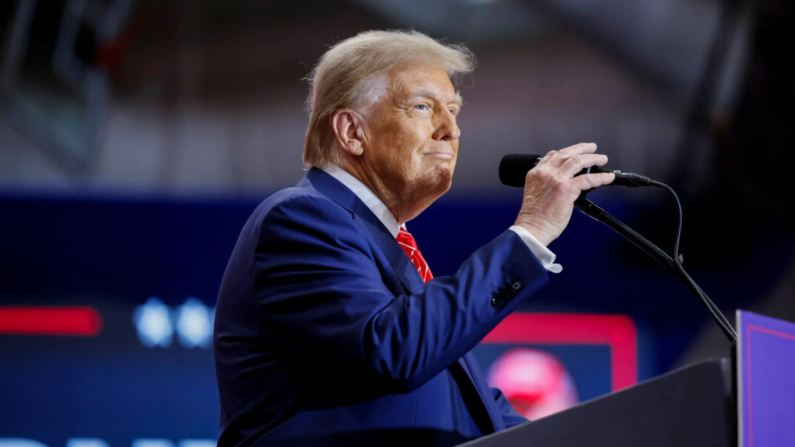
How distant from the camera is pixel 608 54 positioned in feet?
10.1

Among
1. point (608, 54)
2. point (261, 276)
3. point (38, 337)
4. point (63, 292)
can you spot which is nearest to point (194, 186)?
point (63, 292)

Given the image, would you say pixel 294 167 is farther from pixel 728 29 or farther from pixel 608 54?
pixel 728 29

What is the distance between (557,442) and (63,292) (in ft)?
8.32

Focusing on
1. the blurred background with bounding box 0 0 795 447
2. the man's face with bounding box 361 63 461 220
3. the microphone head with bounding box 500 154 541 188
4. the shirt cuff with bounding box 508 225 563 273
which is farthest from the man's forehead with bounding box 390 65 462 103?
the blurred background with bounding box 0 0 795 447

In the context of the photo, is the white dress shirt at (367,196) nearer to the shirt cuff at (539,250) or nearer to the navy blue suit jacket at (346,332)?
the navy blue suit jacket at (346,332)

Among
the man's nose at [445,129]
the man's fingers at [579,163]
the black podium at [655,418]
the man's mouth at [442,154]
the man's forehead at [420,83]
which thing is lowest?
the black podium at [655,418]

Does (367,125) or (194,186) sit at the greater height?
(367,125)

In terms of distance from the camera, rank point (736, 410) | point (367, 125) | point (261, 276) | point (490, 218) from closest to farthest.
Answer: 1. point (736, 410)
2. point (261, 276)
3. point (367, 125)
4. point (490, 218)

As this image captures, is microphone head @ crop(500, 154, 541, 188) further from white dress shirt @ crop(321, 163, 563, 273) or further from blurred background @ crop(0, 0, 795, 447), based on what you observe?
blurred background @ crop(0, 0, 795, 447)

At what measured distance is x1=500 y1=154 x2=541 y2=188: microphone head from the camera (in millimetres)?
1354

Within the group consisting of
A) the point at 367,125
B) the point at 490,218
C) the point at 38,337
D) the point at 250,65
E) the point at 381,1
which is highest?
the point at 381,1

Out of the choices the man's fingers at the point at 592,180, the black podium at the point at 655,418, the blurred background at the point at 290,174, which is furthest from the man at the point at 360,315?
the blurred background at the point at 290,174

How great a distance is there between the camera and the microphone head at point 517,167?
1.35 meters

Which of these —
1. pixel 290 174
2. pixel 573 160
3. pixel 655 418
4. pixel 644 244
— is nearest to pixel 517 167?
pixel 573 160
